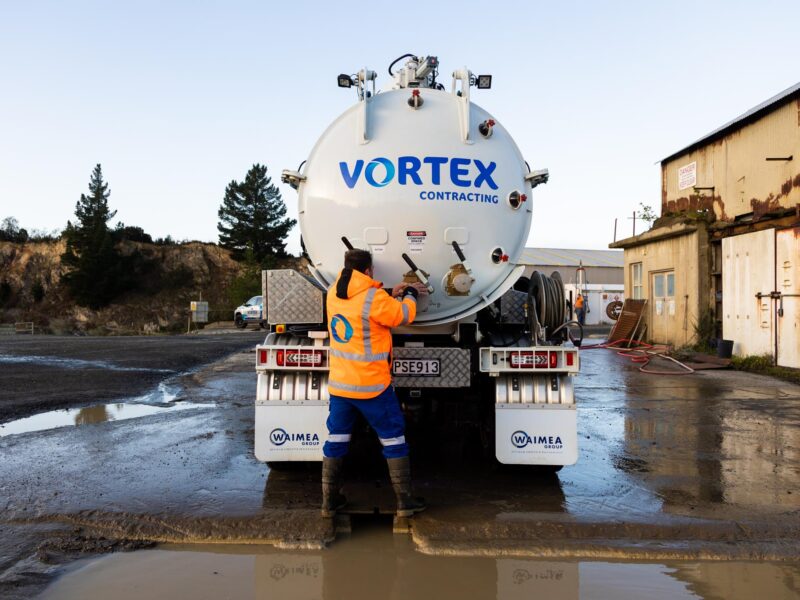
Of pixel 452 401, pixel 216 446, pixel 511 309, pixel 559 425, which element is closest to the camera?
pixel 559 425

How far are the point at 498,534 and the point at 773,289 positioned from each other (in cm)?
1095

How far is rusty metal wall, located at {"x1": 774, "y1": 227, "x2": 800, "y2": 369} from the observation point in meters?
11.7

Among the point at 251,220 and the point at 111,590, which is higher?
the point at 251,220

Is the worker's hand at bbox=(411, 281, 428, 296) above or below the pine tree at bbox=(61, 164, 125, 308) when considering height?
below

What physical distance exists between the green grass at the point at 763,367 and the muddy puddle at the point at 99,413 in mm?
10341

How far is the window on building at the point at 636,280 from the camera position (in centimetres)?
1858

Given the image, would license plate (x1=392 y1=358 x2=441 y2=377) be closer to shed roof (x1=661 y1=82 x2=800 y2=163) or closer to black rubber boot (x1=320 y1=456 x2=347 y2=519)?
black rubber boot (x1=320 y1=456 x2=347 y2=519)

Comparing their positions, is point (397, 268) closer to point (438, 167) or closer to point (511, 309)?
point (438, 167)

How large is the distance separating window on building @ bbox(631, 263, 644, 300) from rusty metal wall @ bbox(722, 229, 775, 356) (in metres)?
4.28

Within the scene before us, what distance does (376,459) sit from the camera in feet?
18.9

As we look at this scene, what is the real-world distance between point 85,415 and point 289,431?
4506 mm

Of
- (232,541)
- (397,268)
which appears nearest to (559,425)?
(397,268)

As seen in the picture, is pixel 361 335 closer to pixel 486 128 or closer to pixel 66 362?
pixel 486 128

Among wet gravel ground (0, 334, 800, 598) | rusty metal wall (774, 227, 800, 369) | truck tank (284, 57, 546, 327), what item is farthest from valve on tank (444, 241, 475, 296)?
rusty metal wall (774, 227, 800, 369)
